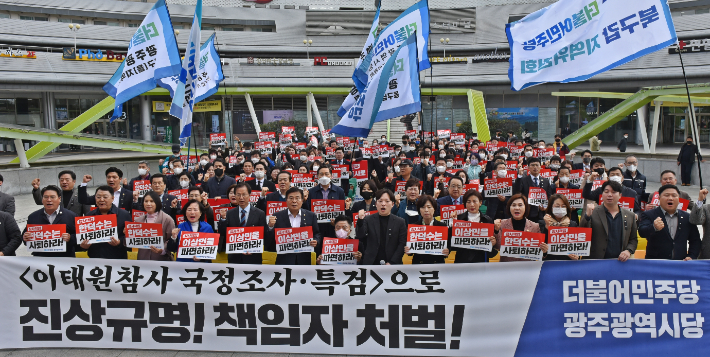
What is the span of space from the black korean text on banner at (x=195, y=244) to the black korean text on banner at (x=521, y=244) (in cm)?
307

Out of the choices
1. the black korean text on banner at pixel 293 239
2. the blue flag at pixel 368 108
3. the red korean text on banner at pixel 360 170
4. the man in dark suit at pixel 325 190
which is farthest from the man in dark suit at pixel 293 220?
the red korean text on banner at pixel 360 170

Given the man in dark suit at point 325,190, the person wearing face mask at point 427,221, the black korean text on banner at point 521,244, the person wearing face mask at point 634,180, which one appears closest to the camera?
the black korean text on banner at point 521,244

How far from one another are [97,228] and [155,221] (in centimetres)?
73

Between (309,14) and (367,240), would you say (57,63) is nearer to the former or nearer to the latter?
(309,14)

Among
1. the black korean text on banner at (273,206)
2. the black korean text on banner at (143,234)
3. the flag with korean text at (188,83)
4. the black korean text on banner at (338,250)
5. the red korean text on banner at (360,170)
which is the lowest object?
the black korean text on banner at (338,250)

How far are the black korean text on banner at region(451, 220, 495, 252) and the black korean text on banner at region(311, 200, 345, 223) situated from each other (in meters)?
2.31

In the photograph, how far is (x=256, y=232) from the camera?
20.9ft

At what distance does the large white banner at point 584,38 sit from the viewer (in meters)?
6.78

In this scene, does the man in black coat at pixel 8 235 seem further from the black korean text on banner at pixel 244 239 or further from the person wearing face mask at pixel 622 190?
the person wearing face mask at pixel 622 190

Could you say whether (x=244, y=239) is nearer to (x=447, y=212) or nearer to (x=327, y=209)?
(x=327, y=209)

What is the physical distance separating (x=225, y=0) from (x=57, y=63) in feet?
52.0

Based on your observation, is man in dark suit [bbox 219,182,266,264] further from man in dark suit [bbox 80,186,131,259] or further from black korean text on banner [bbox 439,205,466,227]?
black korean text on banner [bbox 439,205,466,227]

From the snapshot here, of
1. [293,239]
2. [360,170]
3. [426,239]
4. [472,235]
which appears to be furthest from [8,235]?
[360,170]

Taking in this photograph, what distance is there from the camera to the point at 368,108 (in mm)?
9250
